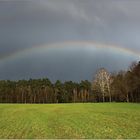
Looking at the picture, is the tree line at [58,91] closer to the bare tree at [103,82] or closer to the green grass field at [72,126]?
the bare tree at [103,82]

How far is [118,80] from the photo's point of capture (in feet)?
328

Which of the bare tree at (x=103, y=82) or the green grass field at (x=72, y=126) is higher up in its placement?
the bare tree at (x=103, y=82)

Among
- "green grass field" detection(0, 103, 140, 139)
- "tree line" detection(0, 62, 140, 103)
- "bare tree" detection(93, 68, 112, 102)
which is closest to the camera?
"green grass field" detection(0, 103, 140, 139)

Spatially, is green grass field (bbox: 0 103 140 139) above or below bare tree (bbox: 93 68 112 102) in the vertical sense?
below

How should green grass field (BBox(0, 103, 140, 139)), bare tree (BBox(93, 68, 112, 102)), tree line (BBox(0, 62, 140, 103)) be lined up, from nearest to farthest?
green grass field (BBox(0, 103, 140, 139)) < bare tree (BBox(93, 68, 112, 102)) < tree line (BBox(0, 62, 140, 103))

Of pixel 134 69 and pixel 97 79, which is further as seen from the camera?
pixel 97 79

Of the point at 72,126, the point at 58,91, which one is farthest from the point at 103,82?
the point at 72,126

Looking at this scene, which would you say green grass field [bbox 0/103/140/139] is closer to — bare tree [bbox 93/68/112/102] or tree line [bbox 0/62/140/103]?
bare tree [bbox 93/68/112/102]

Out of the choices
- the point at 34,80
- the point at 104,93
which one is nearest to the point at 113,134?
the point at 104,93

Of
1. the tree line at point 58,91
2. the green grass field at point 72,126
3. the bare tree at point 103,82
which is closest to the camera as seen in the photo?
the green grass field at point 72,126

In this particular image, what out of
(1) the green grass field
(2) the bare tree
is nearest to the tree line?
(2) the bare tree

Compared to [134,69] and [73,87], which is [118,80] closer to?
[134,69]

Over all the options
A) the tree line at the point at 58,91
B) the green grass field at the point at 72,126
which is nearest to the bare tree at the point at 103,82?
the tree line at the point at 58,91

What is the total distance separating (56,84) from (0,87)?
30782 mm
